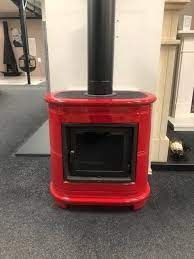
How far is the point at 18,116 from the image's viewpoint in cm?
371

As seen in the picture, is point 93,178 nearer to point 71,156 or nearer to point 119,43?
point 71,156

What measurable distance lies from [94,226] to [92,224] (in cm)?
2

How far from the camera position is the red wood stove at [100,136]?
1.34 metres

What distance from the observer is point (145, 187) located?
5.22ft

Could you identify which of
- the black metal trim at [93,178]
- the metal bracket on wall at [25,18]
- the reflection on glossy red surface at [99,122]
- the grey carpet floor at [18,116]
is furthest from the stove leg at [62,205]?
the metal bracket on wall at [25,18]

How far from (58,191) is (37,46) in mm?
7497

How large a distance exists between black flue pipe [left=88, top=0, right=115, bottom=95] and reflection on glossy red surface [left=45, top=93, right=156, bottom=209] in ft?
0.44

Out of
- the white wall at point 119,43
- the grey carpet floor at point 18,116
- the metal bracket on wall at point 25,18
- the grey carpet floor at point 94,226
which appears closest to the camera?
the grey carpet floor at point 94,226

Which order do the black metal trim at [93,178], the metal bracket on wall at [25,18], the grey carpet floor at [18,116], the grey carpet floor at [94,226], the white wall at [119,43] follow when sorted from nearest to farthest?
the grey carpet floor at [94,226] → the black metal trim at [93,178] → the white wall at [119,43] → the grey carpet floor at [18,116] → the metal bracket on wall at [25,18]

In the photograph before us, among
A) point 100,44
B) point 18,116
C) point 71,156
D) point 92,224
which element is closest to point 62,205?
point 92,224

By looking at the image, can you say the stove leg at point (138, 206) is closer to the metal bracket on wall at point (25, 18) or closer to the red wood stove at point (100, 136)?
the red wood stove at point (100, 136)

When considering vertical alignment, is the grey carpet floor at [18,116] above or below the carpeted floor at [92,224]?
above

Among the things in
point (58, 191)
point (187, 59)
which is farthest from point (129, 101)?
point (187, 59)

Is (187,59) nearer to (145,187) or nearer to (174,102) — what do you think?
(174,102)
